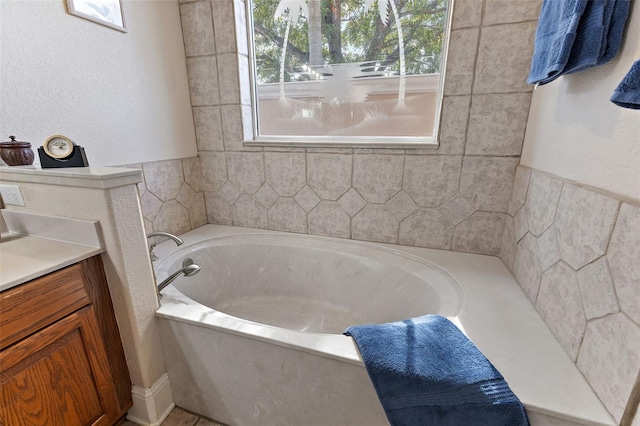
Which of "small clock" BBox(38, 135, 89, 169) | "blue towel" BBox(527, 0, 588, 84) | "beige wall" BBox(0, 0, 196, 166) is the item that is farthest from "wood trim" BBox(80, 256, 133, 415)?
"blue towel" BBox(527, 0, 588, 84)

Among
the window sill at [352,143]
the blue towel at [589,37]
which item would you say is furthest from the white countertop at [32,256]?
the blue towel at [589,37]

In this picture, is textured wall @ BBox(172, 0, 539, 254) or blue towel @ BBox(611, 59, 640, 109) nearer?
blue towel @ BBox(611, 59, 640, 109)

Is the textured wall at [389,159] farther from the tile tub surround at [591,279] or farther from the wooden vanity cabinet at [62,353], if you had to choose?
the wooden vanity cabinet at [62,353]

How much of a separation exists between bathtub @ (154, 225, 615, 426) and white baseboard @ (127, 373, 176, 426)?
0.04 meters

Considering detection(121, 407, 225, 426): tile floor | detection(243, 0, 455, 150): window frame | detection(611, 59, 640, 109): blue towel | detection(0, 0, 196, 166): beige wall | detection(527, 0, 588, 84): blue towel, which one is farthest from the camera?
detection(243, 0, 455, 150): window frame

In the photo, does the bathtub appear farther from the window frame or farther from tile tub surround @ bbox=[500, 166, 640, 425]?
the window frame

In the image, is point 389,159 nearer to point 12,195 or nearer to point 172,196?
point 172,196

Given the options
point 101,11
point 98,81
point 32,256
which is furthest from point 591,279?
point 101,11

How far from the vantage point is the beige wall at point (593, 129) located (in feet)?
2.25

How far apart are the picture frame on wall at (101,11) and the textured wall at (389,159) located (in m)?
0.40

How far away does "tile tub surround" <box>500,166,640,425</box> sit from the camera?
0.65m

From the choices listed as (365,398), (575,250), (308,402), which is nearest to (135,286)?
(308,402)

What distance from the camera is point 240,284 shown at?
1.80 m

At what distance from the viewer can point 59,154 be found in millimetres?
1037
